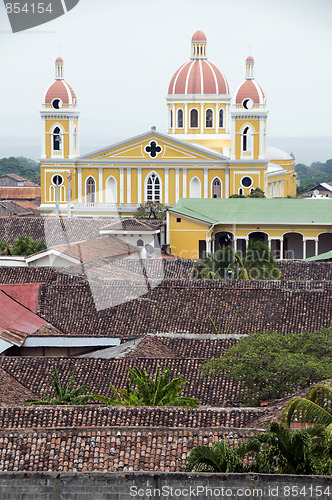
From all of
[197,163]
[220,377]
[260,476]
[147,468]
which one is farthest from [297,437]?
[197,163]

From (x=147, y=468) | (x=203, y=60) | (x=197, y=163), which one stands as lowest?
(x=147, y=468)

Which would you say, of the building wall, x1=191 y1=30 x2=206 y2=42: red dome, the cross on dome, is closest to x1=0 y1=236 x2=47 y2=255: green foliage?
the building wall

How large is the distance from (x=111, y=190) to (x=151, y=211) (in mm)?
8199

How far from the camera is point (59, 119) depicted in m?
67.3

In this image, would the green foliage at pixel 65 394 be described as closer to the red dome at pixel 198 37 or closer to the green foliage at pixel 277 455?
the green foliage at pixel 277 455

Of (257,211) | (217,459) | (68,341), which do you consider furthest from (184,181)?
(217,459)

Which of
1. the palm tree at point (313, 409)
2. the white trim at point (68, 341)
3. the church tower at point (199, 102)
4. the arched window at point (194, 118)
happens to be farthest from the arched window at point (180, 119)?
the palm tree at point (313, 409)

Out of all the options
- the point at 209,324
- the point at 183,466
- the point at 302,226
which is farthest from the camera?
the point at 302,226

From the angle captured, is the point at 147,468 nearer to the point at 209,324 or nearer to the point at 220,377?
the point at 220,377

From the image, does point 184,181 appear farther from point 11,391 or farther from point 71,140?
point 11,391

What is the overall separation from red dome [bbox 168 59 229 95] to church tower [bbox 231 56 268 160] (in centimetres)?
487

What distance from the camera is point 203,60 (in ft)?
232

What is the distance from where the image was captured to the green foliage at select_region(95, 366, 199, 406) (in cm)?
1861

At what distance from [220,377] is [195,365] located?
27.0 inches
